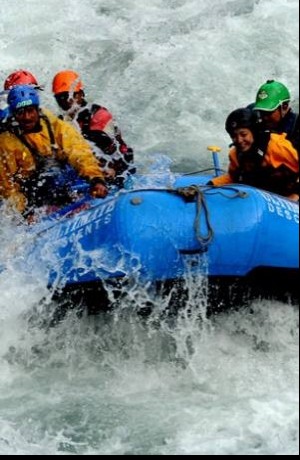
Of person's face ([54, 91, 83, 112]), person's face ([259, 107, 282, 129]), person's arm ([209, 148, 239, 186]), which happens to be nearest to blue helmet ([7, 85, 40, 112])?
person's face ([54, 91, 83, 112])

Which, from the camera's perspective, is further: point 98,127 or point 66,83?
point 66,83

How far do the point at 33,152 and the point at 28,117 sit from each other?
0.75 ft

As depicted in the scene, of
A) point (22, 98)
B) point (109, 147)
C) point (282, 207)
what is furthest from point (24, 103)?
point (282, 207)

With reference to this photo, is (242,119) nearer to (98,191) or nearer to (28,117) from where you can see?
(98,191)

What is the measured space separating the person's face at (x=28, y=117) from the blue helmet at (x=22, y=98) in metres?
0.03

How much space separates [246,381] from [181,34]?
652 cm

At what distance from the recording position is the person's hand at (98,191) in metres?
4.67

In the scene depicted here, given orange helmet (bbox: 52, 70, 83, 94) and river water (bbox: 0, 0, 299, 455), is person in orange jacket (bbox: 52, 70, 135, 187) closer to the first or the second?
orange helmet (bbox: 52, 70, 83, 94)

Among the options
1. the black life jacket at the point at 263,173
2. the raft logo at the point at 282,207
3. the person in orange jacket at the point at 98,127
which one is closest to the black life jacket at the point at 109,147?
the person in orange jacket at the point at 98,127

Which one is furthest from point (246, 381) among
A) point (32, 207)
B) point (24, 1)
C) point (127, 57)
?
point (24, 1)

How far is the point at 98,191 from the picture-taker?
468 cm

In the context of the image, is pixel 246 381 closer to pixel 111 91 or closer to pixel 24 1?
pixel 111 91

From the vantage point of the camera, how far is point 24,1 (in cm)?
1136

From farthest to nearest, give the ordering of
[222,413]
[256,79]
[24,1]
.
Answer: [24,1] → [256,79] → [222,413]
